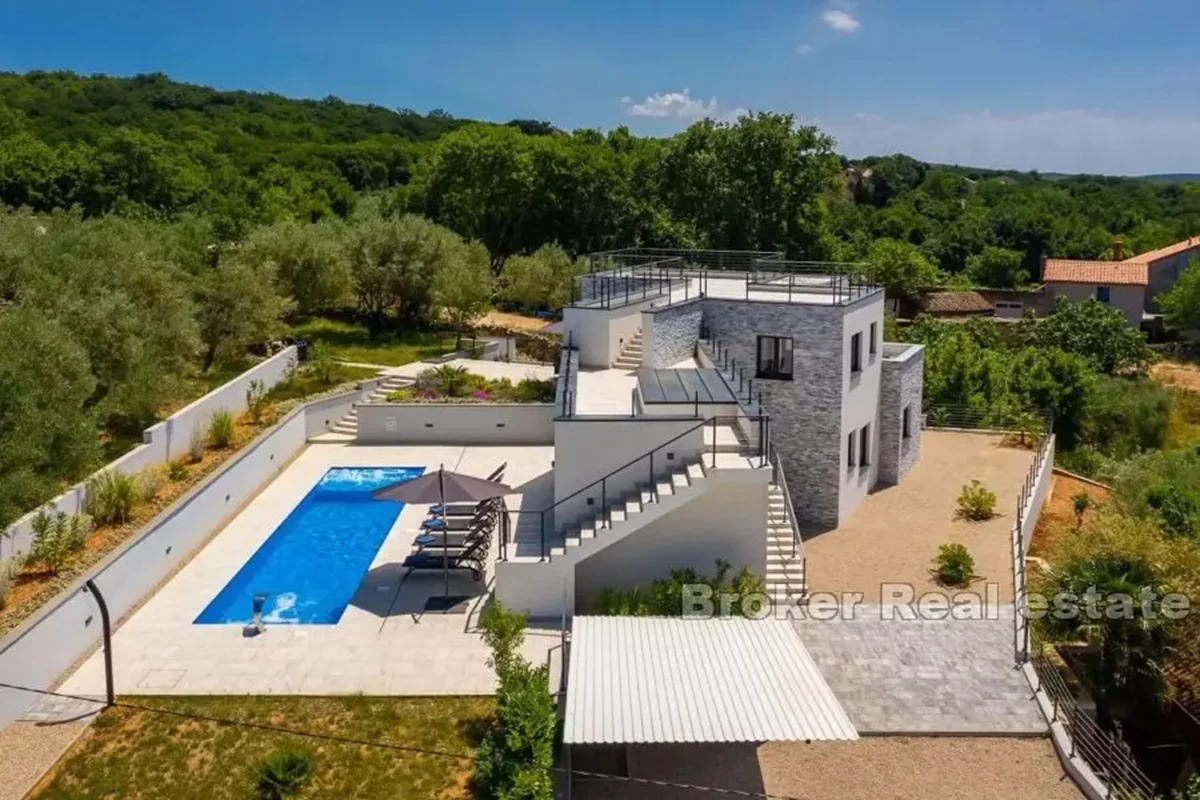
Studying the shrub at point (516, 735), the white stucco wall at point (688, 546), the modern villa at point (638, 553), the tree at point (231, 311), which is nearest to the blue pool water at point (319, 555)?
the modern villa at point (638, 553)

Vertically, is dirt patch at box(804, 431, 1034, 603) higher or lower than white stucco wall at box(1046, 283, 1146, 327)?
lower

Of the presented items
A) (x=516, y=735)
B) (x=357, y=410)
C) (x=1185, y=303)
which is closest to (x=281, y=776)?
(x=516, y=735)

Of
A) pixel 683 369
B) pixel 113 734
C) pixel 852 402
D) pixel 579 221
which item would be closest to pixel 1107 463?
pixel 852 402

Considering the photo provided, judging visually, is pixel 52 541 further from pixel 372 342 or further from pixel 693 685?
pixel 372 342

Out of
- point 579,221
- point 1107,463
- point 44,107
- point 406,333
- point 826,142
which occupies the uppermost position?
point 44,107

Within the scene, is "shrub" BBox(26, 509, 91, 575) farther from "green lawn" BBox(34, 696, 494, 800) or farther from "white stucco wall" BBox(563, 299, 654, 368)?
"white stucco wall" BBox(563, 299, 654, 368)

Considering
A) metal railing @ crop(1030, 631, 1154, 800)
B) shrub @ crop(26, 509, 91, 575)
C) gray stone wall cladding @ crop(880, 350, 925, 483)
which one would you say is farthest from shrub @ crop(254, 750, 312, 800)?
gray stone wall cladding @ crop(880, 350, 925, 483)

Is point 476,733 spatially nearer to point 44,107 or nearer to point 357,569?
point 357,569
